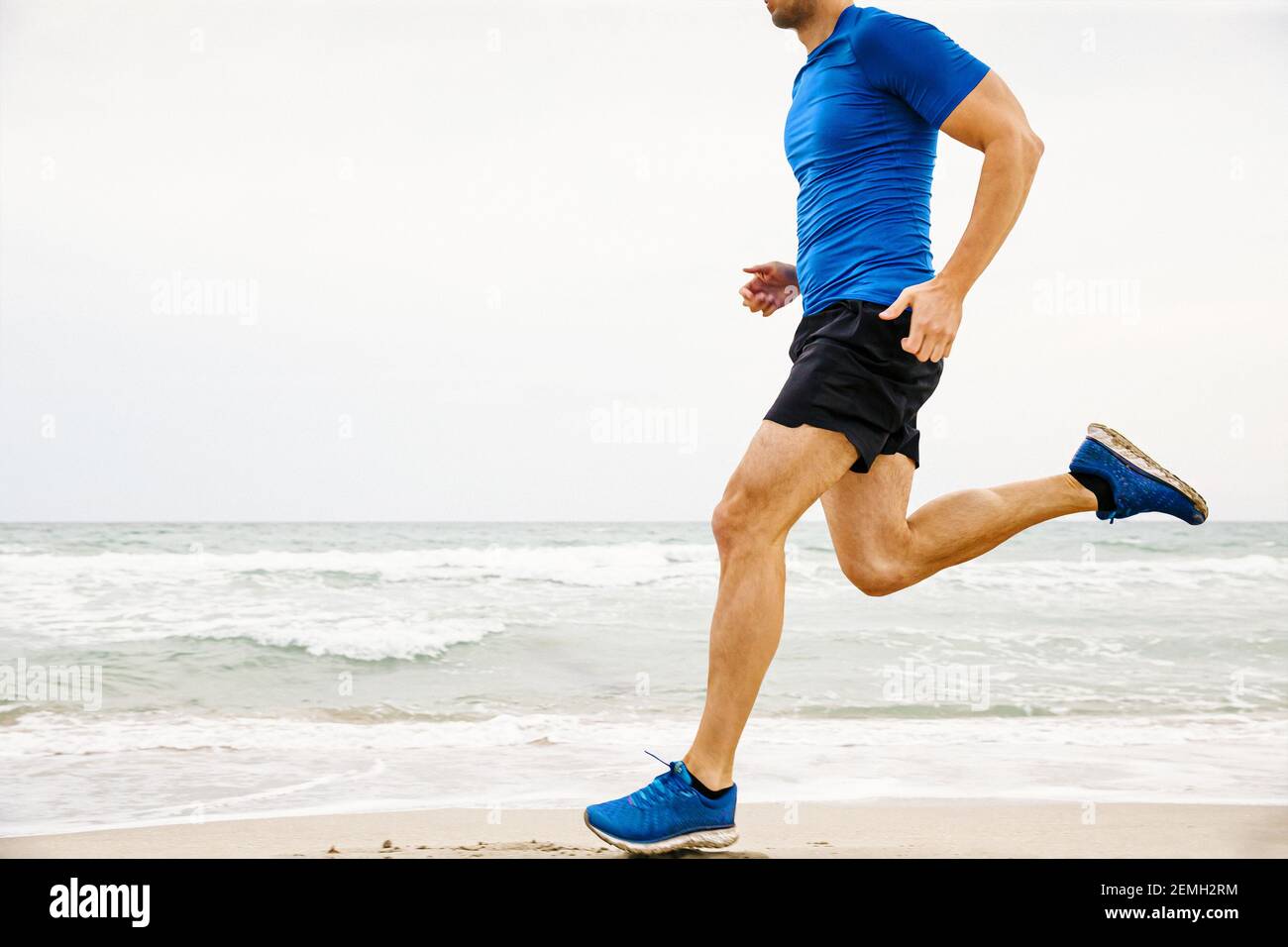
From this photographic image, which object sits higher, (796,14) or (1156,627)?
(796,14)

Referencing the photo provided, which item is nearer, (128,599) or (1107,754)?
(1107,754)

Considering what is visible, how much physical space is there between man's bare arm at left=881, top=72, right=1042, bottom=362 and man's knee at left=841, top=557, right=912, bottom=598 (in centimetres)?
53

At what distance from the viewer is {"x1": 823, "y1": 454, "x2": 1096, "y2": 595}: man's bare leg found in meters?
2.29

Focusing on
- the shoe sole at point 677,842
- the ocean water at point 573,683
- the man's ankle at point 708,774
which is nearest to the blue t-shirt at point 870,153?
the man's ankle at point 708,774

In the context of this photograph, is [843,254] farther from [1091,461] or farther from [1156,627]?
[1156,627]

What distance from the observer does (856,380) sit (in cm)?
206

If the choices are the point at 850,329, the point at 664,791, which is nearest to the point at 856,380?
the point at 850,329

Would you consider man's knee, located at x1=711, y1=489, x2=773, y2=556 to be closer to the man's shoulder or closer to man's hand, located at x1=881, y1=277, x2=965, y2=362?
man's hand, located at x1=881, y1=277, x2=965, y2=362

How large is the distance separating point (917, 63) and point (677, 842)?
62.4 inches

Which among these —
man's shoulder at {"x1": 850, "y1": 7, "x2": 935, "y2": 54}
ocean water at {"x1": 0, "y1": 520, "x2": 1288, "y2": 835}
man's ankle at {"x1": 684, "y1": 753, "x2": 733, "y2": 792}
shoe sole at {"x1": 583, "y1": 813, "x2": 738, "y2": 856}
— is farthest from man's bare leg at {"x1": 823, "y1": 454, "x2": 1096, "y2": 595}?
ocean water at {"x1": 0, "y1": 520, "x2": 1288, "y2": 835}

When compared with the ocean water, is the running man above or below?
above

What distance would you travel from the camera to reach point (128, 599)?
380 inches
